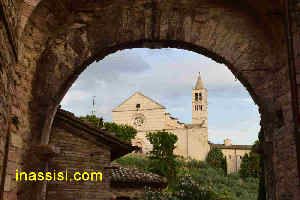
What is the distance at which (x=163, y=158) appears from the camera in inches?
1212

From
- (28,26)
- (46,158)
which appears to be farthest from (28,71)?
(46,158)

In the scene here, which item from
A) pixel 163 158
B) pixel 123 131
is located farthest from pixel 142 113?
pixel 163 158

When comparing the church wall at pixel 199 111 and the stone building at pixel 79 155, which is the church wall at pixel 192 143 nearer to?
the church wall at pixel 199 111

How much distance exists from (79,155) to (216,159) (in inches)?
1543

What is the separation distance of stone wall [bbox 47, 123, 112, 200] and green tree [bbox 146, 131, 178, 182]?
18000mm

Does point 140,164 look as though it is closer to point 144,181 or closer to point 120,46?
point 144,181

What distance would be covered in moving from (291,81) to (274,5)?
3.99 feet

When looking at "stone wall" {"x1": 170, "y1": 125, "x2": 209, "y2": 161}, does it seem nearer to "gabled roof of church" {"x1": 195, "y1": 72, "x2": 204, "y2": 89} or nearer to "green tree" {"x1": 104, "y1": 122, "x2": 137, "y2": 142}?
"green tree" {"x1": 104, "y1": 122, "x2": 137, "y2": 142}

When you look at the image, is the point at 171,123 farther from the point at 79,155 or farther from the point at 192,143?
the point at 79,155

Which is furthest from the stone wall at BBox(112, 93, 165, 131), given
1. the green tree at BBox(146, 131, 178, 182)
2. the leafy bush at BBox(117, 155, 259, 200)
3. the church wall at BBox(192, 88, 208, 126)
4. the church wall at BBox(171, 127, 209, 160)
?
the green tree at BBox(146, 131, 178, 182)

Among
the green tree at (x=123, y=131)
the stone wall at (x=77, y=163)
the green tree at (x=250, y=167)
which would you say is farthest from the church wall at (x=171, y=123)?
the stone wall at (x=77, y=163)

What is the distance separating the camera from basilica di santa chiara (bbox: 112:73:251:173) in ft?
164

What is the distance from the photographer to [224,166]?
4453 cm

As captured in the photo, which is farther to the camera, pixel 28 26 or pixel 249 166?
pixel 249 166
